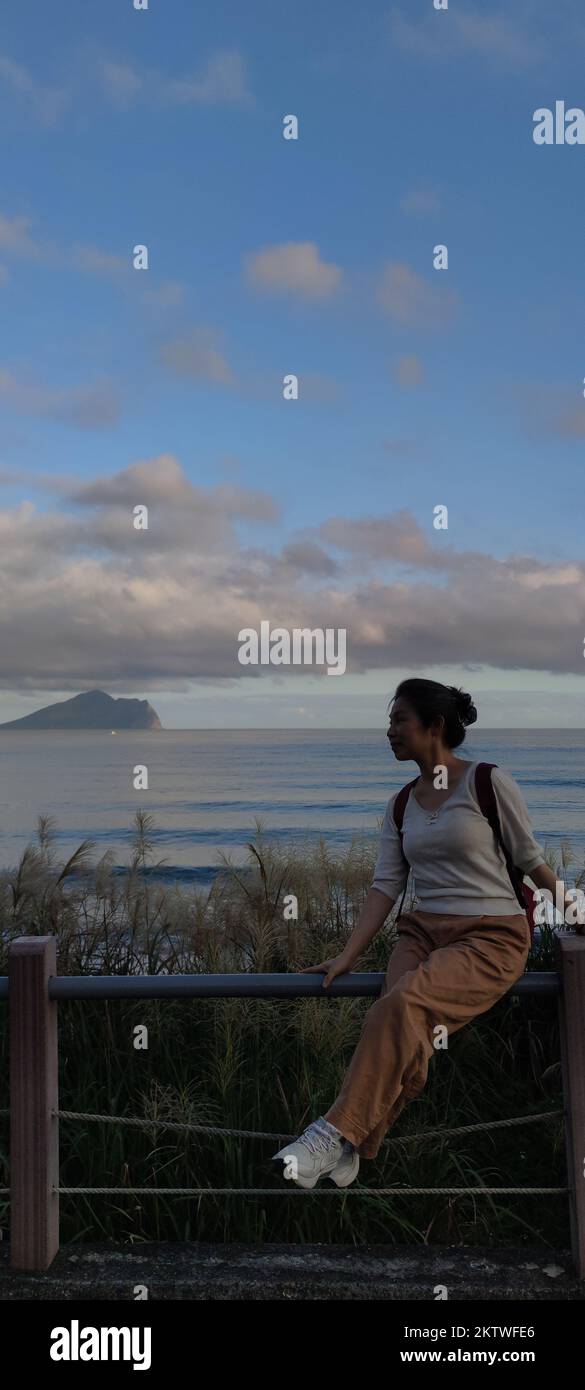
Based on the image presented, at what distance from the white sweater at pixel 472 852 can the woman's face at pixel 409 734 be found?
0.16m

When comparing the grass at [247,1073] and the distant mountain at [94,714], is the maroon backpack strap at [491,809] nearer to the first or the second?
the grass at [247,1073]

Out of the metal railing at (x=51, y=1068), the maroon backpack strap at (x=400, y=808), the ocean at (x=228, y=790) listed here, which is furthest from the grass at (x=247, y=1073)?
the ocean at (x=228, y=790)

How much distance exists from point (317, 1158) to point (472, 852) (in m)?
A: 0.91

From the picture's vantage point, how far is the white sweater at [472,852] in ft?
9.73

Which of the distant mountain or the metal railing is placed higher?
the distant mountain

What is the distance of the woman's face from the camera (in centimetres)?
314

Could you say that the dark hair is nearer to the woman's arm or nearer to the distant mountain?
the woman's arm

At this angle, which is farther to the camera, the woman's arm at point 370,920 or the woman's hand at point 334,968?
the woman's arm at point 370,920

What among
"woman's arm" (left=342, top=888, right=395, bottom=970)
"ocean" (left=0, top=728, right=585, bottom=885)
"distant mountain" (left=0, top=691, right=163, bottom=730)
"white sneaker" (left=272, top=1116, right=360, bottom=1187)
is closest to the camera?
"white sneaker" (left=272, top=1116, right=360, bottom=1187)

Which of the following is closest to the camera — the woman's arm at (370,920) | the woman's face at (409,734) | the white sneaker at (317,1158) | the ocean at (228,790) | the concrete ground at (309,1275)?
the white sneaker at (317,1158)

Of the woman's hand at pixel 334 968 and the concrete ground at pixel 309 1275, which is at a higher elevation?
the woman's hand at pixel 334 968

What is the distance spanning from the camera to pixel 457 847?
2990 mm

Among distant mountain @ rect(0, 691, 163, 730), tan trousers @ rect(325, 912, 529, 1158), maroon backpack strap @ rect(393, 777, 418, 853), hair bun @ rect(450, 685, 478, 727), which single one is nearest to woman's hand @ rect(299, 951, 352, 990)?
tan trousers @ rect(325, 912, 529, 1158)
